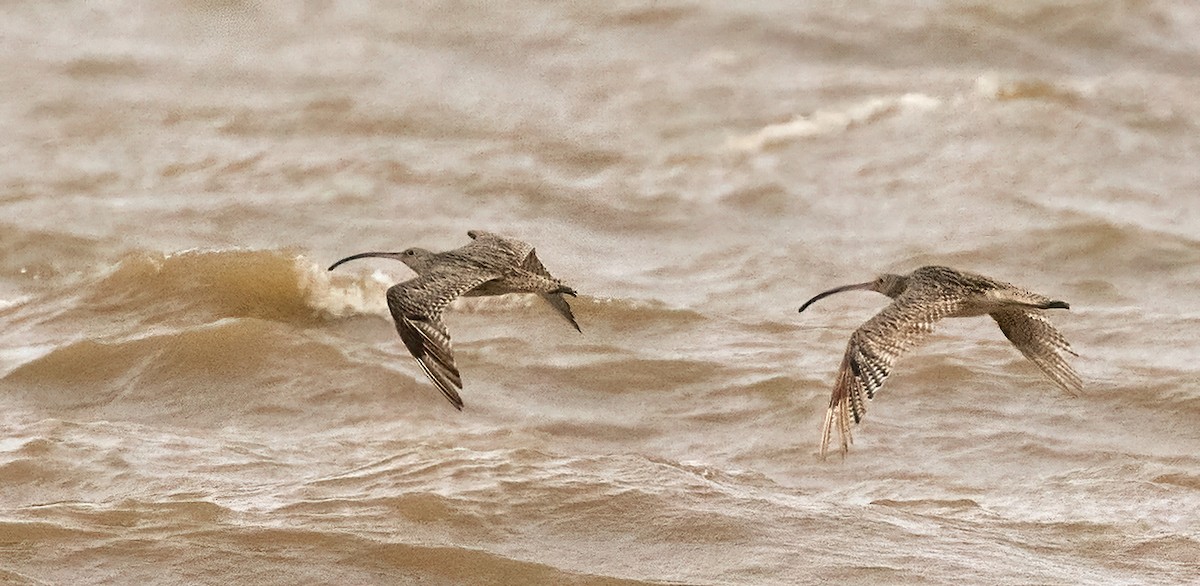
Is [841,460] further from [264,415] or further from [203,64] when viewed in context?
[203,64]

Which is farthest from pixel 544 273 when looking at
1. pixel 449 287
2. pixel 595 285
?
pixel 595 285

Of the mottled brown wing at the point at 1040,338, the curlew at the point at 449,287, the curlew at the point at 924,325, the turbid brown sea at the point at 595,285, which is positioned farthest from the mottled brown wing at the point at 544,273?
the mottled brown wing at the point at 1040,338

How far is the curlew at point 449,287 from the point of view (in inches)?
312

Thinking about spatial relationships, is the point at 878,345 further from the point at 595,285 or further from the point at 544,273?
the point at 595,285

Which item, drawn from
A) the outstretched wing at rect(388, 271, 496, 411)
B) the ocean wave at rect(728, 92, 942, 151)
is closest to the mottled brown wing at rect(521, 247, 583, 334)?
the outstretched wing at rect(388, 271, 496, 411)

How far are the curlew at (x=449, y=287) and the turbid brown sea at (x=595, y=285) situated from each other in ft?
2.90

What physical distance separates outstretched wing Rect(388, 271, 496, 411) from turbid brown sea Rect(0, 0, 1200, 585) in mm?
875

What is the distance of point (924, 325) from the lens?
8609 mm

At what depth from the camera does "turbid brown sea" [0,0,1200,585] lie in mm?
8633

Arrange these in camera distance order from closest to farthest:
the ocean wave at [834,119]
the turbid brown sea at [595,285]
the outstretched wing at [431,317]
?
the outstretched wing at [431,317]
the turbid brown sea at [595,285]
the ocean wave at [834,119]

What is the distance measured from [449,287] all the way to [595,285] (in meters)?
4.25

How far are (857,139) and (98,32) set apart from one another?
692 centimetres

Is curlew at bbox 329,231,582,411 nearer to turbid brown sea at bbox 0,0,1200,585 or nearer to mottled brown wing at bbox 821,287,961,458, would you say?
turbid brown sea at bbox 0,0,1200,585

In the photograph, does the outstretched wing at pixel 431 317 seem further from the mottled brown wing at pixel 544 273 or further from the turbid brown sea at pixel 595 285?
the turbid brown sea at pixel 595 285
